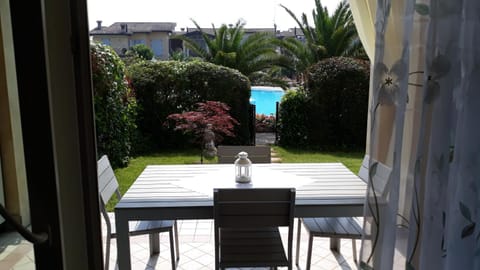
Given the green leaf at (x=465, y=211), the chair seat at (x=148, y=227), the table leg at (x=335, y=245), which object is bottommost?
the table leg at (x=335, y=245)

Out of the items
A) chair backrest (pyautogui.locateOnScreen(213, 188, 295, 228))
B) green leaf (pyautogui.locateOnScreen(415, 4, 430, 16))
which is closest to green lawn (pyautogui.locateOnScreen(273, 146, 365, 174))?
chair backrest (pyautogui.locateOnScreen(213, 188, 295, 228))

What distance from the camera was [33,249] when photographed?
106 centimetres

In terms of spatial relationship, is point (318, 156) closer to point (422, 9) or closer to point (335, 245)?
point (335, 245)

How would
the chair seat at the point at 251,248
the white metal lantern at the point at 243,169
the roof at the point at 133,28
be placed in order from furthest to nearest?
1. the roof at the point at 133,28
2. the white metal lantern at the point at 243,169
3. the chair seat at the point at 251,248

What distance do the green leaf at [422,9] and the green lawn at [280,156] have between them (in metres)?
Answer: 4.31

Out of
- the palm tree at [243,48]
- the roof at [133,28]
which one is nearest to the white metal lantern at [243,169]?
the palm tree at [243,48]

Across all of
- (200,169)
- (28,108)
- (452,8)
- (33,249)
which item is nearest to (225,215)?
(200,169)

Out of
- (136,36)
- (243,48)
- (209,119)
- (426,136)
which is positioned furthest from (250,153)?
(136,36)

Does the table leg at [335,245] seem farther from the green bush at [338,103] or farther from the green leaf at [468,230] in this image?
the green bush at [338,103]

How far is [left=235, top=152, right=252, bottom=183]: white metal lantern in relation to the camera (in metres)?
2.43

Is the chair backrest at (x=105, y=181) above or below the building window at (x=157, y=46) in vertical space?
below

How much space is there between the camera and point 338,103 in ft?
20.7

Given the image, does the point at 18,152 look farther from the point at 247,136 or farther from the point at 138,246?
the point at 247,136

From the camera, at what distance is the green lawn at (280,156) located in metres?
5.05
